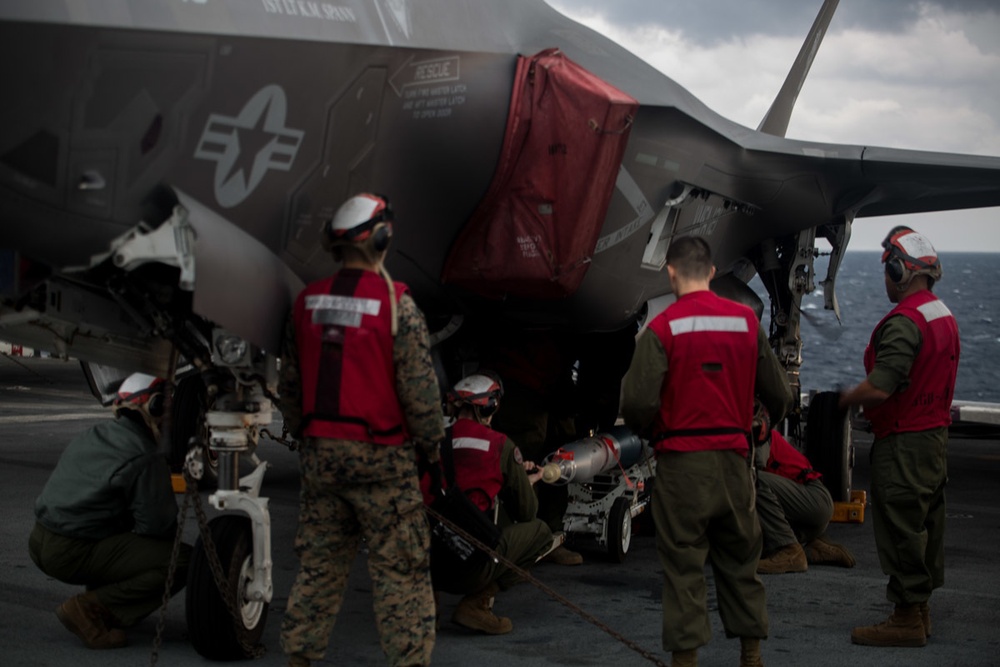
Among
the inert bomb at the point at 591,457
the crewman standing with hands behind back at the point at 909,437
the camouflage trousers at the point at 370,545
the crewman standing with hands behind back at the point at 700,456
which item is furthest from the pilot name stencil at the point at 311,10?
the inert bomb at the point at 591,457

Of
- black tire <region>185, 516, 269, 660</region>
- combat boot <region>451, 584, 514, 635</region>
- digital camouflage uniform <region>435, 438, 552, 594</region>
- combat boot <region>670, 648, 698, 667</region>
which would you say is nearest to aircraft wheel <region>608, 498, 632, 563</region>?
digital camouflage uniform <region>435, 438, 552, 594</region>

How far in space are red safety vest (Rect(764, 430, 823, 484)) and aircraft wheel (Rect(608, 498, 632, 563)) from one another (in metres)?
0.96

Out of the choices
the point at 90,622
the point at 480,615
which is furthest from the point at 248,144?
the point at 480,615

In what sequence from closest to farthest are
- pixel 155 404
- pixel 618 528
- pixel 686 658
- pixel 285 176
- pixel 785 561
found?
pixel 285 176, pixel 686 658, pixel 155 404, pixel 785 561, pixel 618 528

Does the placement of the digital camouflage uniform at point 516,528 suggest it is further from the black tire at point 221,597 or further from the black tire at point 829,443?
the black tire at point 829,443

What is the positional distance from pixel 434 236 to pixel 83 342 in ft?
5.46

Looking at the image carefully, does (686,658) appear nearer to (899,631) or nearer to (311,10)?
(899,631)

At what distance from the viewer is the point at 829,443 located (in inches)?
351

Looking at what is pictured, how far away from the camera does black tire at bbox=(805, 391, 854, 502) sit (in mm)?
8898

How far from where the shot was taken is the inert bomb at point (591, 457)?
7135 mm

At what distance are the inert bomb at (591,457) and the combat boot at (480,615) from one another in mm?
1188

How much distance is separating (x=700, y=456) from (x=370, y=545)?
1.34 m

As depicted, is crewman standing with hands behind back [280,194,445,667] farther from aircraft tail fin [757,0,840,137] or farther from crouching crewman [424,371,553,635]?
aircraft tail fin [757,0,840,137]

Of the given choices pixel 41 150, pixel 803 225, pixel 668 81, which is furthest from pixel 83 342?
pixel 803 225
